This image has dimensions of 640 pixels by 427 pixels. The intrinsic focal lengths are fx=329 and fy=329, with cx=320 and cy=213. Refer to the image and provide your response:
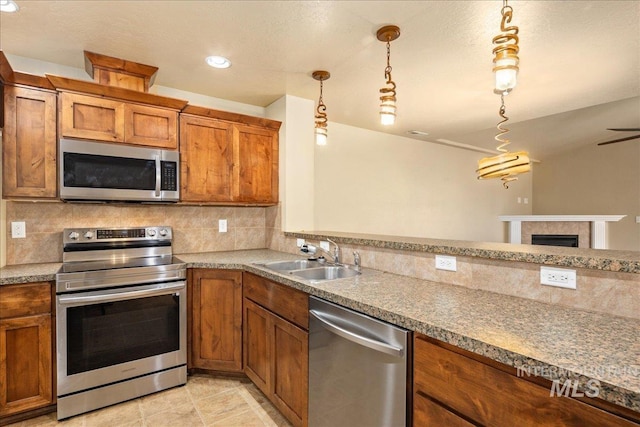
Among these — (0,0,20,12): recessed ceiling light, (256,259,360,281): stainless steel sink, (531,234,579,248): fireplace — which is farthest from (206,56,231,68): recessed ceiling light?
(531,234,579,248): fireplace

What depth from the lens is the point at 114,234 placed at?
2.54m

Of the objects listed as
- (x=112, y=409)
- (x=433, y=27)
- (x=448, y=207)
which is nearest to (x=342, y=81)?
(x=433, y=27)

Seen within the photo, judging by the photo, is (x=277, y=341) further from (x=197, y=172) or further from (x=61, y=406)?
(x=197, y=172)

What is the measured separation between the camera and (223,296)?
2.47 metres

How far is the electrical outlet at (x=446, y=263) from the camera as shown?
1.71 metres

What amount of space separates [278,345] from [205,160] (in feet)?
5.34

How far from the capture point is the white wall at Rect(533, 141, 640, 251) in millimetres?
6332

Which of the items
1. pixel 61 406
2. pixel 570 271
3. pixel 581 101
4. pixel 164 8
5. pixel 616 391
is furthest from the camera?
pixel 581 101

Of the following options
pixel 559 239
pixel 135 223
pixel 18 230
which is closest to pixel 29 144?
pixel 18 230

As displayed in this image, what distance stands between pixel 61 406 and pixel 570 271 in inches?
111

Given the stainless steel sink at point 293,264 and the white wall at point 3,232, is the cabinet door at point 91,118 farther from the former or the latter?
the stainless steel sink at point 293,264

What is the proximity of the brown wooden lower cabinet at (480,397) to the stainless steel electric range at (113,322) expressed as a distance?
1826 mm

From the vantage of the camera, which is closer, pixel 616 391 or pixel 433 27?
pixel 616 391

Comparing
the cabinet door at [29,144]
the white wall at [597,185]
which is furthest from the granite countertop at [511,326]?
the white wall at [597,185]
